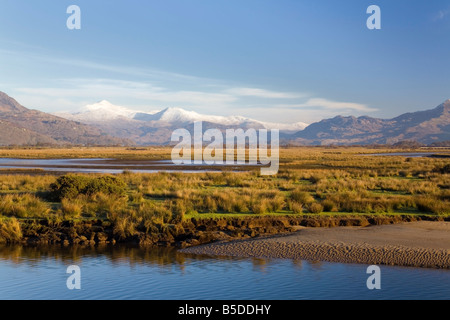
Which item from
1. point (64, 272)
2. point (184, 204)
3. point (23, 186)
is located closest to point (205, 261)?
point (64, 272)

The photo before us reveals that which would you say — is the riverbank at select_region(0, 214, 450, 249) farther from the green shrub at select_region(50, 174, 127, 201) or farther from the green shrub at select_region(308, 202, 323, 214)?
the green shrub at select_region(50, 174, 127, 201)
